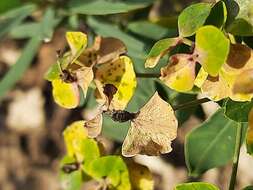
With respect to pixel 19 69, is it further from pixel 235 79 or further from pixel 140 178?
pixel 235 79

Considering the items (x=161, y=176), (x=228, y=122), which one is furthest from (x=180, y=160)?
(x=228, y=122)

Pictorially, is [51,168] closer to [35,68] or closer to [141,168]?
[35,68]

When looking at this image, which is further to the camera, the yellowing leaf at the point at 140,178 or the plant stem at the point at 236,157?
the yellowing leaf at the point at 140,178

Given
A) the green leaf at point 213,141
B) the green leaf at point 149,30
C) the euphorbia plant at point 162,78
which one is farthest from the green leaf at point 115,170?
the green leaf at point 149,30

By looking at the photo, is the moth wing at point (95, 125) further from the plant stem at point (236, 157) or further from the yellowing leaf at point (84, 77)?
the plant stem at point (236, 157)

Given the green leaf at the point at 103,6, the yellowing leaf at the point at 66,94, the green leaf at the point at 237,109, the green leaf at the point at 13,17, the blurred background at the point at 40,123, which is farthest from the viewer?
the blurred background at the point at 40,123

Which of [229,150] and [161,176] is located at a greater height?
[229,150]
